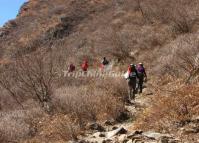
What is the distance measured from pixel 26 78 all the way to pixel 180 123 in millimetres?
10252

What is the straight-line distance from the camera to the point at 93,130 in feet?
46.3

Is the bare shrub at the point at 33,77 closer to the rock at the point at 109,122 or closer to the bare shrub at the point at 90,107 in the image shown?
the bare shrub at the point at 90,107

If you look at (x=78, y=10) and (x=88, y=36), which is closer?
(x=88, y=36)

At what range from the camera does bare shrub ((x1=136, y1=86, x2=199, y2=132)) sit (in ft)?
38.3

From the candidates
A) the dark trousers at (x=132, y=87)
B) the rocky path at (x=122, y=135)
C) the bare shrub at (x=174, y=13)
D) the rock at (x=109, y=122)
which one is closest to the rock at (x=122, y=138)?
the rocky path at (x=122, y=135)

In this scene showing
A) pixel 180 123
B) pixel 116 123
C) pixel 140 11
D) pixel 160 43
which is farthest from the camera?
pixel 140 11

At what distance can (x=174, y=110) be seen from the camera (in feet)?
39.4

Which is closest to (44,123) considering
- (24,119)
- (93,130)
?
(93,130)

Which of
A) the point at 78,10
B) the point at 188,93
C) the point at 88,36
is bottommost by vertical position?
the point at 188,93

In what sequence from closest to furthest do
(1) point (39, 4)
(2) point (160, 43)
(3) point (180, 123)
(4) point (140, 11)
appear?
(3) point (180, 123) < (2) point (160, 43) < (4) point (140, 11) < (1) point (39, 4)

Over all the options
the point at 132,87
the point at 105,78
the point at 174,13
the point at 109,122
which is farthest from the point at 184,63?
the point at 174,13

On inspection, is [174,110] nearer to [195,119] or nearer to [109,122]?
[195,119]

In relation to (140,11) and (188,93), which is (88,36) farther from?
(188,93)

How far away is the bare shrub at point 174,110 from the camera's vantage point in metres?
11.7
